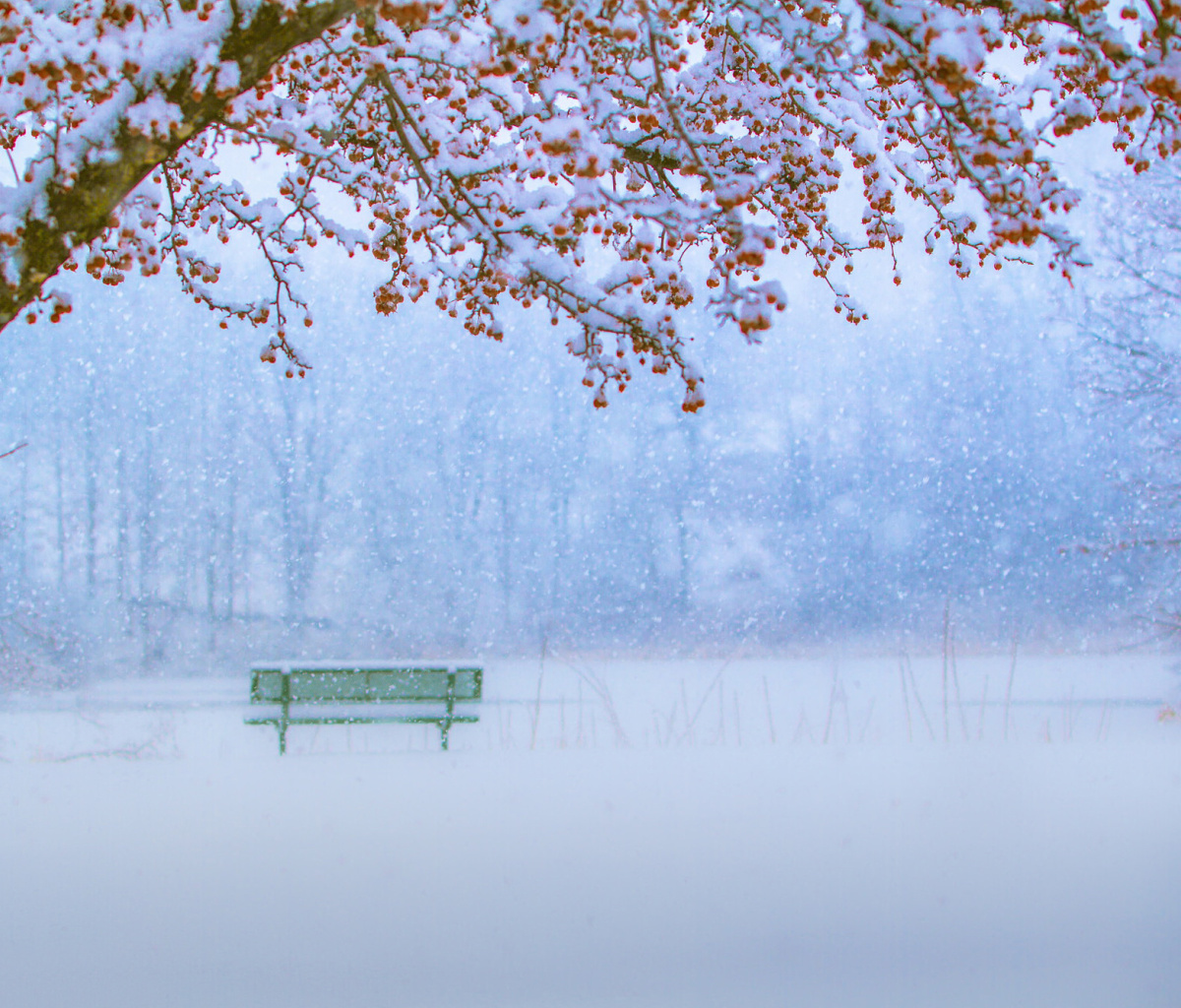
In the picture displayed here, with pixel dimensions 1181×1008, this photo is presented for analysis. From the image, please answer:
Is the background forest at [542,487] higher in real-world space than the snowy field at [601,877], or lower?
higher

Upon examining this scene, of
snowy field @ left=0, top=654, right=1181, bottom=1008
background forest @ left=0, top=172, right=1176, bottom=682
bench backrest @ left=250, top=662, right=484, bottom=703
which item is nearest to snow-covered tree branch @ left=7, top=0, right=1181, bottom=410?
snowy field @ left=0, top=654, right=1181, bottom=1008

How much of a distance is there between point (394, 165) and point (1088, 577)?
2140 cm

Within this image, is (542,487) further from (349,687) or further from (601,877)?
(601,877)

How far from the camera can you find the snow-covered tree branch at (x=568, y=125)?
8.75 ft

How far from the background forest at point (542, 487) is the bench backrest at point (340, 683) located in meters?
13.1

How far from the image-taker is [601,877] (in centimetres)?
438

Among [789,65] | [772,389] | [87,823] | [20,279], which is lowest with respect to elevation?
[87,823]

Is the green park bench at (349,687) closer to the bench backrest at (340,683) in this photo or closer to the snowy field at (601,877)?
the bench backrest at (340,683)

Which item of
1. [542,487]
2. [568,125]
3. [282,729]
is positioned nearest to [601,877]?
[568,125]

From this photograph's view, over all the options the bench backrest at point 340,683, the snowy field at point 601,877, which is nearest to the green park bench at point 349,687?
the bench backrest at point 340,683

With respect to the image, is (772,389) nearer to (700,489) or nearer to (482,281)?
(700,489)

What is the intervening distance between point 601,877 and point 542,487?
18289 mm

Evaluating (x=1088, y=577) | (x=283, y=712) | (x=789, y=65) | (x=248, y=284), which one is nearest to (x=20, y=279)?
(x=789, y=65)

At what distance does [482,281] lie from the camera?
189 inches
